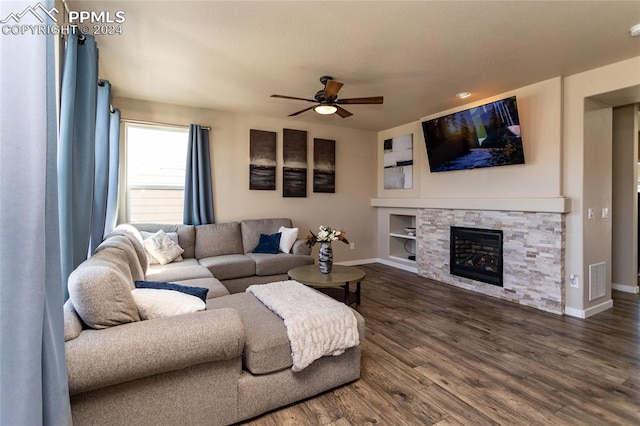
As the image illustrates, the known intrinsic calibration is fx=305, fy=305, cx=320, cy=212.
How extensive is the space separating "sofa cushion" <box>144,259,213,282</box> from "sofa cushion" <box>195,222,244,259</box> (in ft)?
1.64

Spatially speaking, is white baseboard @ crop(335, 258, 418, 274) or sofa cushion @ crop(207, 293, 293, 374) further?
white baseboard @ crop(335, 258, 418, 274)

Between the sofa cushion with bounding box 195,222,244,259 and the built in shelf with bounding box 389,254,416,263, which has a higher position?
the sofa cushion with bounding box 195,222,244,259

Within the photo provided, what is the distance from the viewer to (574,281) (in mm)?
3361

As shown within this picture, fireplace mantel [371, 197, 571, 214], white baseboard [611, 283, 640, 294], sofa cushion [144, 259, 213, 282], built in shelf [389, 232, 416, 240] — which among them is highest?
fireplace mantel [371, 197, 571, 214]

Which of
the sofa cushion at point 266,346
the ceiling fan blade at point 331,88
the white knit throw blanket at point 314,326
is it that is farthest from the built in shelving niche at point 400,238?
the sofa cushion at point 266,346

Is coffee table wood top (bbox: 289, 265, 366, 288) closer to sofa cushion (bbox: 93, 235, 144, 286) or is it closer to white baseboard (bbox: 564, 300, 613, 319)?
sofa cushion (bbox: 93, 235, 144, 286)

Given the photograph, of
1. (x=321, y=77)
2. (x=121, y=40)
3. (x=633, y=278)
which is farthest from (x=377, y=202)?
(x=121, y=40)

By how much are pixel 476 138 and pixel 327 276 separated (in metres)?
2.71

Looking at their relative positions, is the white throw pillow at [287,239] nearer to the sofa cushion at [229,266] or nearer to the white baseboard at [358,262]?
the sofa cushion at [229,266]

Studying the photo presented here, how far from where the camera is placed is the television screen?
12.1 ft

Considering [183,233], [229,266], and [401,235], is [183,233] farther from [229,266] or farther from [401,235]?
[401,235]

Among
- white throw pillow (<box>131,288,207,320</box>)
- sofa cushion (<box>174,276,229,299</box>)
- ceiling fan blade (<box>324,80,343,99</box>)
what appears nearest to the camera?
white throw pillow (<box>131,288,207,320</box>)

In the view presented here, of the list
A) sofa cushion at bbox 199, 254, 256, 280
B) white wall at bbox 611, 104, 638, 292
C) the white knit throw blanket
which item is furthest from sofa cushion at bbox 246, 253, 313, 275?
white wall at bbox 611, 104, 638, 292

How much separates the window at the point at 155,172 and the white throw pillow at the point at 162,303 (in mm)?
2914
